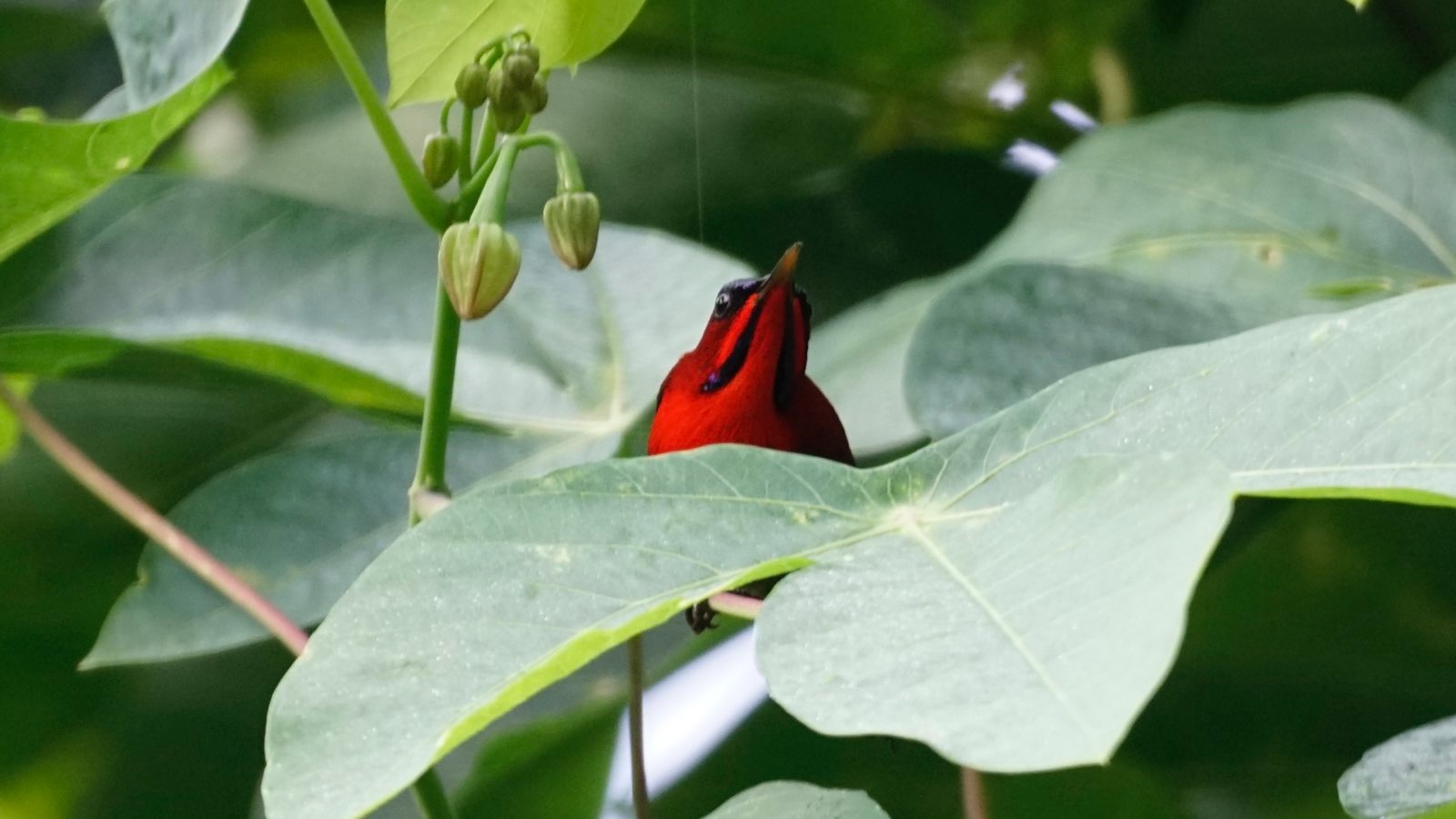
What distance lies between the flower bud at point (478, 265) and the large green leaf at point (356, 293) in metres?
0.49

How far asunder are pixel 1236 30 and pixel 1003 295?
2.23 feet

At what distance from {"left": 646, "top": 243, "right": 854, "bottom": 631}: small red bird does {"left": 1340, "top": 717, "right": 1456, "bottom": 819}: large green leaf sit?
47 cm

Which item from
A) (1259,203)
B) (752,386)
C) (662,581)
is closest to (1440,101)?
(1259,203)

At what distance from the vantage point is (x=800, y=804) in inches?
24.6

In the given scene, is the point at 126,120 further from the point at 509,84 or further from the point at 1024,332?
the point at 1024,332

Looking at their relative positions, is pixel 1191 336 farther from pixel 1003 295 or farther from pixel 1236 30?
pixel 1236 30

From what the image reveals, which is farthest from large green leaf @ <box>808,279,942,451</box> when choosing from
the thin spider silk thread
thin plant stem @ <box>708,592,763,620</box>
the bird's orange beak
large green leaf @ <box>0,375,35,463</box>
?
large green leaf @ <box>0,375,35,463</box>

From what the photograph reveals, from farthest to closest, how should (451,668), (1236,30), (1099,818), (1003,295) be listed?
(1236,30), (1099,818), (1003,295), (451,668)

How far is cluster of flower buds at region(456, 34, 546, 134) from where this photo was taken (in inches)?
28.8

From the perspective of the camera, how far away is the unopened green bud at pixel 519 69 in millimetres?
730

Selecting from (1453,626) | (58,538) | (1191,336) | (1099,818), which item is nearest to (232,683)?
(58,538)

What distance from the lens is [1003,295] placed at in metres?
1.01

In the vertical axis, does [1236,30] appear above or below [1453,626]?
above

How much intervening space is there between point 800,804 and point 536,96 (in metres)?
0.37
